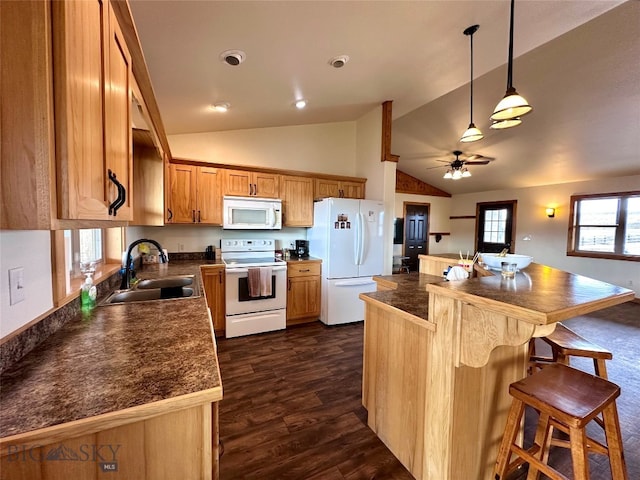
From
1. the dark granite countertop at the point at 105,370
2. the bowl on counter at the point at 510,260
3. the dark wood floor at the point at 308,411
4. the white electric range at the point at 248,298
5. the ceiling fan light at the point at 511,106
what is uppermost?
the ceiling fan light at the point at 511,106

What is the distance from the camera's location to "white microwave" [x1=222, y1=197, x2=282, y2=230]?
343 cm

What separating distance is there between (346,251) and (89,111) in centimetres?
318

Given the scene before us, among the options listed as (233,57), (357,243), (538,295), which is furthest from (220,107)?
(538,295)

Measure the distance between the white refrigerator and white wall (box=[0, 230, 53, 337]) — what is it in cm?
283

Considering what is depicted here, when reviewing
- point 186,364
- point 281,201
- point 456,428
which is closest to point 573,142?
point 281,201

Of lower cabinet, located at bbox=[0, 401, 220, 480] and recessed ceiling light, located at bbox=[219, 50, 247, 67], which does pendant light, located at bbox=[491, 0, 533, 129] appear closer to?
recessed ceiling light, located at bbox=[219, 50, 247, 67]

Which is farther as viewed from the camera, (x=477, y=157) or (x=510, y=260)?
(x=477, y=157)

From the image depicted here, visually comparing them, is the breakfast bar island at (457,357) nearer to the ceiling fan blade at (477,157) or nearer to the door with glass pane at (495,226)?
the ceiling fan blade at (477,157)

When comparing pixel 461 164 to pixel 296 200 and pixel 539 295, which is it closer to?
pixel 296 200

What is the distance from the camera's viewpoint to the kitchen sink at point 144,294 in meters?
1.74

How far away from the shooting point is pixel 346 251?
12.1 ft

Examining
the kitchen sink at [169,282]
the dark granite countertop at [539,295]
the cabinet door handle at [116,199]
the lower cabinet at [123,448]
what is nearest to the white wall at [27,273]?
the cabinet door handle at [116,199]

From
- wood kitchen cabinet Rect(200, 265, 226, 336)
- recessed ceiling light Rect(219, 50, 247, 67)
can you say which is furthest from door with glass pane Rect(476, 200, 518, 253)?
recessed ceiling light Rect(219, 50, 247, 67)

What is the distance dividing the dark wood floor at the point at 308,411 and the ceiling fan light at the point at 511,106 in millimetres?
2186
